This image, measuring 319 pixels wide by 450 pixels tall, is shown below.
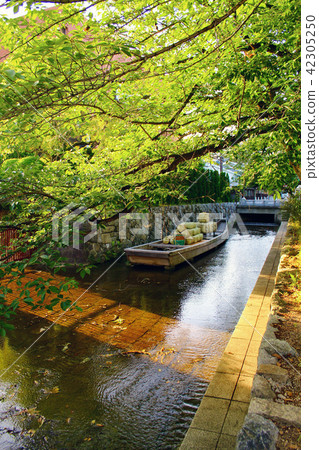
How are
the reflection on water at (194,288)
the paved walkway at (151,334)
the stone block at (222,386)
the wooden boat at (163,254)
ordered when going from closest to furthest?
the stone block at (222,386) < the paved walkway at (151,334) < the reflection on water at (194,288) < the wooden boat at (163,254)

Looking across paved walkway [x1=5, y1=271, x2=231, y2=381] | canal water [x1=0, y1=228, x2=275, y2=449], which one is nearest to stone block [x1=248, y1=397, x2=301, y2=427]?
canal water [x1=0, y1=228, x2=275, y2=449]

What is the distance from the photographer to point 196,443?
2199 millimetres

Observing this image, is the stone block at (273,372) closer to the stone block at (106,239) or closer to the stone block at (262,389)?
the stone block at (262,389)

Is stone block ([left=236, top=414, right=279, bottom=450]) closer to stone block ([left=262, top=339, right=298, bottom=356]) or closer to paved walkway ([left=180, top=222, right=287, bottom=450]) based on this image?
paved walkway ([left=180, top=222, right=287, bottom=450])

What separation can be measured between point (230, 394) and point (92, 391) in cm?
166

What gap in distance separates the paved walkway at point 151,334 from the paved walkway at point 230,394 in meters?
0.50

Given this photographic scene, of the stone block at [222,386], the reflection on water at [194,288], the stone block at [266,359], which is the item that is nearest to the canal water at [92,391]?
the reflection on water at [194,288]

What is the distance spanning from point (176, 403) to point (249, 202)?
25.6 metres

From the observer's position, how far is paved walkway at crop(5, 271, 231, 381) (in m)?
4.11

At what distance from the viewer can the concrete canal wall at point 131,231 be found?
410 inches

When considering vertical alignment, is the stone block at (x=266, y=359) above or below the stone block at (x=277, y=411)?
above

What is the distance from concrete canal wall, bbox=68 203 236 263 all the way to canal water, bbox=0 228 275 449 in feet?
11.7

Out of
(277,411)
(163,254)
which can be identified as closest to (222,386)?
(277,411)
